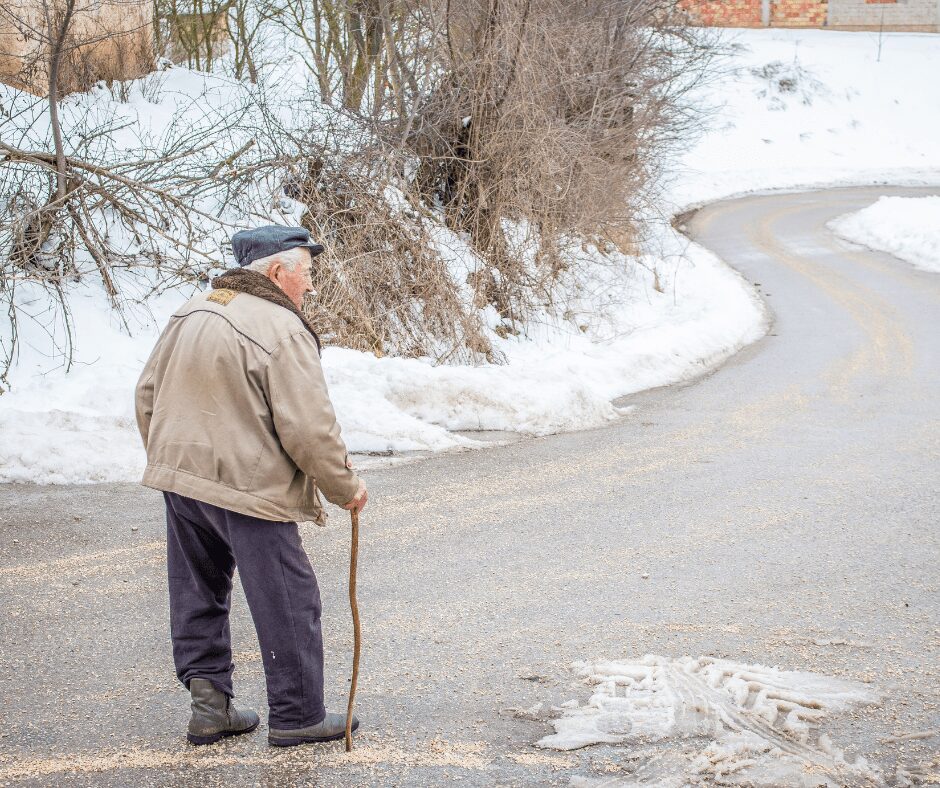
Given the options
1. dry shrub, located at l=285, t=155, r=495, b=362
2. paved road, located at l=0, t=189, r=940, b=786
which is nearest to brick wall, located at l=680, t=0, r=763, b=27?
dry shrub, located at l=285, t=155, r=495, b=362

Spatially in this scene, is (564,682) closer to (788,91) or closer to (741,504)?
(741,504)

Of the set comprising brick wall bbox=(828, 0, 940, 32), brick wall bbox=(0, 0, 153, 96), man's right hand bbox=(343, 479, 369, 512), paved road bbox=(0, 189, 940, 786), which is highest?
brick wall bbox=(828, 0, 940, 32)

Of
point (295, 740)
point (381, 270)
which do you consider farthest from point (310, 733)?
point (381, 270)

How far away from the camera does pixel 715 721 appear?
12.9 feet

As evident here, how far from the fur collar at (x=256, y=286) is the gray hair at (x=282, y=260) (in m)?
0.03

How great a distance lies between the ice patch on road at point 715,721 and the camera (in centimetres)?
359

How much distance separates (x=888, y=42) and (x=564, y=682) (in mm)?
59198

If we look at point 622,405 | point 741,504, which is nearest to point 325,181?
point 622,405

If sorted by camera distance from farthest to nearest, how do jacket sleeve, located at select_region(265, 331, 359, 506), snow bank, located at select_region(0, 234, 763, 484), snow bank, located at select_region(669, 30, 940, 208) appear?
snow bank, located at select_region(669, 30, 940, 208)
snow bank, located at select_region(0, 234, 763, 484)
jacket sleeve, located at select_region(265, 331, 359, 506)

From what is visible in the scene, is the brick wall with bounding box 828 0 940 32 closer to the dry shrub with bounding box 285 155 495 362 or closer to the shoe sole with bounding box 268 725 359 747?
the dry shrub with bounding box 285 155 495 362

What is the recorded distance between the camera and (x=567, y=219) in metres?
14.3

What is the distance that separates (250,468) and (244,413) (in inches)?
Result: 7.2

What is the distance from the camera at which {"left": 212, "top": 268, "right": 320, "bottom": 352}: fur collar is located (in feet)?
11.7

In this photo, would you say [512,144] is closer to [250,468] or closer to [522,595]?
[522,595]
